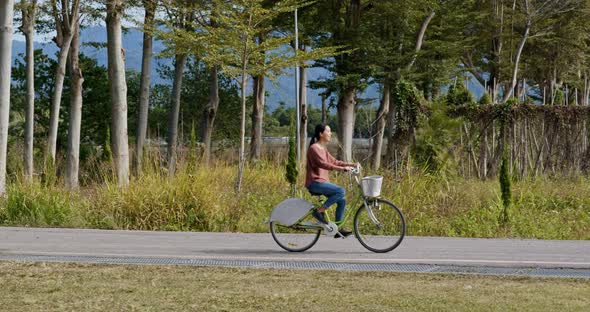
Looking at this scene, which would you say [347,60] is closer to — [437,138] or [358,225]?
[437,138]

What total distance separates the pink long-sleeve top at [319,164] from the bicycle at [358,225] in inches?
13.7

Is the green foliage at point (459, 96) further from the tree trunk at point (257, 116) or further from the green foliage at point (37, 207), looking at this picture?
the green foliage at point (37, 207)

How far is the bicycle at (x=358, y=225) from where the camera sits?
38.5ft

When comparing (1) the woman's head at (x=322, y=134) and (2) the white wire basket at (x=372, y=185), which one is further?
(1) the woman's head at (x=322, y=134)

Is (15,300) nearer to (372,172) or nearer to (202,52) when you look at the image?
(372,172)

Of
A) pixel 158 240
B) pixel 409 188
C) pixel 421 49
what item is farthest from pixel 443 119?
pixel 421 49

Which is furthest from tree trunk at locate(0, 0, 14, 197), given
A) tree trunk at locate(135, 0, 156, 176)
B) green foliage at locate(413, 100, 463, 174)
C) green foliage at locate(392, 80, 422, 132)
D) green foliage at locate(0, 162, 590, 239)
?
green foliage at locate(392, 80, 422, 132)

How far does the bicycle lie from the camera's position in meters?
11.7

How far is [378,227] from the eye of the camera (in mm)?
11734

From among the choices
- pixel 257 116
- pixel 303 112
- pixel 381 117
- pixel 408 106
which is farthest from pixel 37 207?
pixel 381 117

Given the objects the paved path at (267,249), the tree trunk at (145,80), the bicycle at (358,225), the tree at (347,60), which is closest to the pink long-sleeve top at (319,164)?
the bicycle at (358,225)

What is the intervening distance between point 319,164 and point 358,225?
3.91 feet

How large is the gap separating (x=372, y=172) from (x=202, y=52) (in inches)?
294

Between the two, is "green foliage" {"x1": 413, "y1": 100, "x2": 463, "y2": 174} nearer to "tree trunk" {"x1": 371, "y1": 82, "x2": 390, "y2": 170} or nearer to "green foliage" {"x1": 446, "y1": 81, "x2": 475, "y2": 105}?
"green foliage" {"x1": 446, "y1": 81, "x2": 475, "y2": 105}
